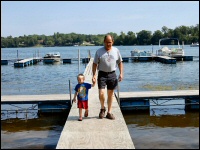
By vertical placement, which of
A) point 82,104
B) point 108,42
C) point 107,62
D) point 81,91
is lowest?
point 82,104

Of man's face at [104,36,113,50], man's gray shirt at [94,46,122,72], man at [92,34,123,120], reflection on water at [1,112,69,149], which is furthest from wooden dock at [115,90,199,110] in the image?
man's face at [104,36,113,50]

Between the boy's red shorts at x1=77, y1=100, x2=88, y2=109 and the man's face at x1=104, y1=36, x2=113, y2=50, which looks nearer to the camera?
the man's face at x1=104, y1=36, x2=113, y2=50

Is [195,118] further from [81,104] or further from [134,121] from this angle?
[81,104]

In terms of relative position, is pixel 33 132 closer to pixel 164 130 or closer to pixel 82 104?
pixel 82 104

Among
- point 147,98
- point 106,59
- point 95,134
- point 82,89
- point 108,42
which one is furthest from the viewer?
point 147,98

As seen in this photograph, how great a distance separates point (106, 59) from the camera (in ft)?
25.7

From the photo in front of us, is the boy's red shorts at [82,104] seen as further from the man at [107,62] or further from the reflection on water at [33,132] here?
the reflection on water at [33,132]

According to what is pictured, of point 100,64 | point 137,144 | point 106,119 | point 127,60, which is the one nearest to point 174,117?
A: point 137,144

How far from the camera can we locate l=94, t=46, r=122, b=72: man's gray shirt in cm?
780

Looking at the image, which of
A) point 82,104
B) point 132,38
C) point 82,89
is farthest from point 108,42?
point 132,38

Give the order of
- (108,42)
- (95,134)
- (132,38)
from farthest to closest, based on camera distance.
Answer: (132,38) < (108,42) < (95,134)

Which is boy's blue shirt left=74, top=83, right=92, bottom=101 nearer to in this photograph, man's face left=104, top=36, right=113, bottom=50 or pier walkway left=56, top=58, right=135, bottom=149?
pier walkway left=56, top=58, right=135, bottom=149

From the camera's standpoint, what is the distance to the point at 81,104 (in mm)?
8492

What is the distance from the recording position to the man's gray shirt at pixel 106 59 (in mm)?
7796
